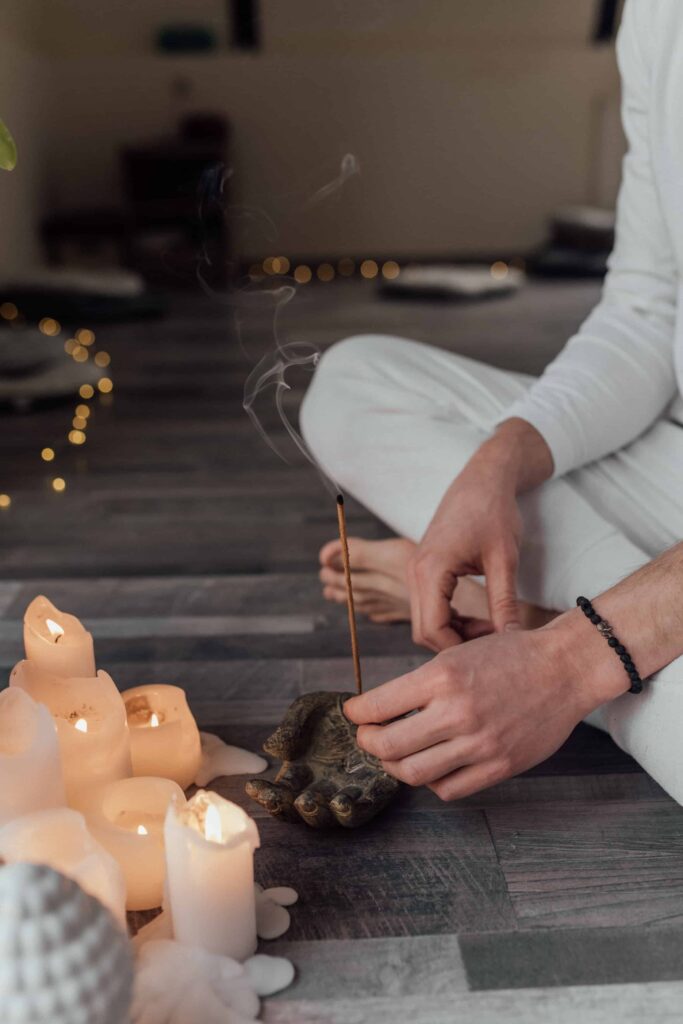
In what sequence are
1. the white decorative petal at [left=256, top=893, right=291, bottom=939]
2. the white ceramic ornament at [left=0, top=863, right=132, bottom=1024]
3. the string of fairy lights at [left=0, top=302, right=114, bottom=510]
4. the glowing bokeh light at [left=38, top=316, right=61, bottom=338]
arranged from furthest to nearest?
1. the glowing bokeh light at [left=38, top=316, right=61, bottom=338]
2. the string of fairy lights at [left=0, top=302, right=114, bottom=510]
3. the white decorative petal at [left=256, top=893, right=291, bottom=939]
4. the white ceramic ornament at [left=0, top=863, right=132, bottom=1024]

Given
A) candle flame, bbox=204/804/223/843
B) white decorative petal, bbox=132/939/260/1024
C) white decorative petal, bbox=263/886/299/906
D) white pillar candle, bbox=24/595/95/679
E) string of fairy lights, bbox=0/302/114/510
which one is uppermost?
candle flame, bbox=204/804/223/843

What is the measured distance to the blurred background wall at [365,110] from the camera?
5.44m

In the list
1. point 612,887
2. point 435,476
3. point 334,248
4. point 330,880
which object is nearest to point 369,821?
point 330,880

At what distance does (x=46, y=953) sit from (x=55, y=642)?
1.53 ft

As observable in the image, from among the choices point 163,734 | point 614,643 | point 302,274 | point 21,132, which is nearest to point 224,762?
point 163,734

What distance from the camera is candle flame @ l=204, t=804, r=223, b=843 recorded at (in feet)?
2.59

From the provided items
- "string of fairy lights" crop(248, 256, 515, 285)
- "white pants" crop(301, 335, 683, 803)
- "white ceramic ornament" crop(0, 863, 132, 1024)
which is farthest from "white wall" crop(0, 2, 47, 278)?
"white ceramic ornament" crop(0, 863, 132, 1024)

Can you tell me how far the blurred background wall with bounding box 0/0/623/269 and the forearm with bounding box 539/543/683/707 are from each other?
194 inches

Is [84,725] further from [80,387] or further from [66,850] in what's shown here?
[80,387]

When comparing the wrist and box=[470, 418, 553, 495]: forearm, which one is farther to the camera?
box=[470, 418, 553, 495]: forearm

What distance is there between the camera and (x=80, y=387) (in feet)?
9.11

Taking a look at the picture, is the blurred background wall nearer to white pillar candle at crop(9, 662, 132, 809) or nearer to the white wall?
the white wall

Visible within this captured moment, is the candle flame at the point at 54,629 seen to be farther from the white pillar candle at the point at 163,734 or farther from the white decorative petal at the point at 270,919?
the white decorative petal at the point at 270,919

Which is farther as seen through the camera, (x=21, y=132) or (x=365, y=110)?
(x=365, y=110)
